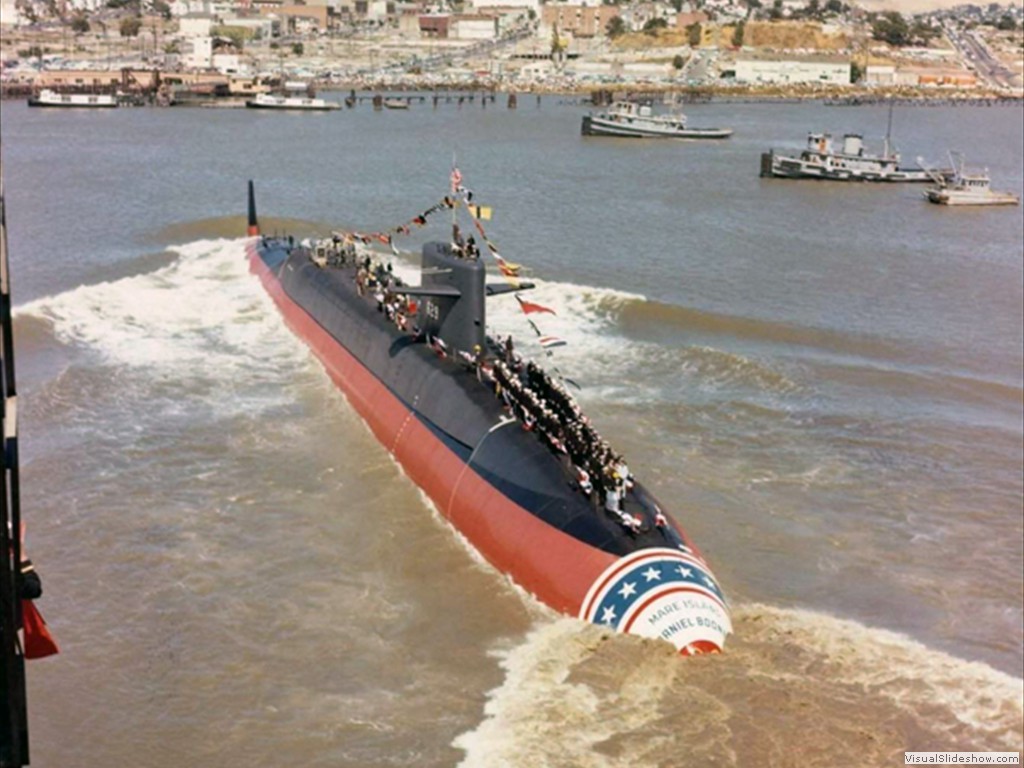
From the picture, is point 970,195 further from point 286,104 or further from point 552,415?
point 286,104

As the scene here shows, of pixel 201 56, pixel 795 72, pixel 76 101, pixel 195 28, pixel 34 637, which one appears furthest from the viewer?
pixel 195 28

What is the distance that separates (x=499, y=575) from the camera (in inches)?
785

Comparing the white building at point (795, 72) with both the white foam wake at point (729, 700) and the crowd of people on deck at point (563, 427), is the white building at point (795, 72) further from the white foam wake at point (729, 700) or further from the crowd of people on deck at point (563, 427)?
the white foam wake at point (729, 700)

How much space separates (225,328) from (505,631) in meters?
20.4

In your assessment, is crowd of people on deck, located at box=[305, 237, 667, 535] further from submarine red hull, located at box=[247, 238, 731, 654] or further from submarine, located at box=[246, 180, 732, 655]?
submarine red hull, located at box=[247, 238, 731, 654]

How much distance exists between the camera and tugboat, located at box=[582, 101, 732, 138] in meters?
99.6

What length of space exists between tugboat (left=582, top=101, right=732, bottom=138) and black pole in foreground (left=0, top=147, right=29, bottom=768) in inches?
3768

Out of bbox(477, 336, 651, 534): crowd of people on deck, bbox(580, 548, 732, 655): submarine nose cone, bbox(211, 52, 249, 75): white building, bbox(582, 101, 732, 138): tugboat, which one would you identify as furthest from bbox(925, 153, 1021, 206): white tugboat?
bbox(211, 52, 249, 75): white building

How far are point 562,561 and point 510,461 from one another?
8.56ft

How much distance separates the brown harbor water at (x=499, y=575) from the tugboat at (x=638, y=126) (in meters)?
47.6

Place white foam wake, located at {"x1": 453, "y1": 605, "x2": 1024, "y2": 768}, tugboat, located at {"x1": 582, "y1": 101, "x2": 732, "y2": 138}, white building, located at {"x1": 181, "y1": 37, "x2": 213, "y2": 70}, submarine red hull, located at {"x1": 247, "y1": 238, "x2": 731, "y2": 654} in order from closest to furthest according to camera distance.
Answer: white foam wake, located at {"x1": 453, "y1": 605, "x2": 1024, "y2": 768} < submarine red hull, located at {"x1": 247, "y1": 238, "x2": 731, "y2": 654} < tugboat, located at {"x1": 582, "y1": 101, "x2": 732, "y2": 138} < white building, located at {"x1": 181, "y1": 37, "x2": 213, "y2": 70}

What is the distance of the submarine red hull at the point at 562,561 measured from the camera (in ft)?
56.1

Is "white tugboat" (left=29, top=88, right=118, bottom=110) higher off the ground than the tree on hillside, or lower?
lower

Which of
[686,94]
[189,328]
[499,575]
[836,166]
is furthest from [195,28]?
[499,575]
